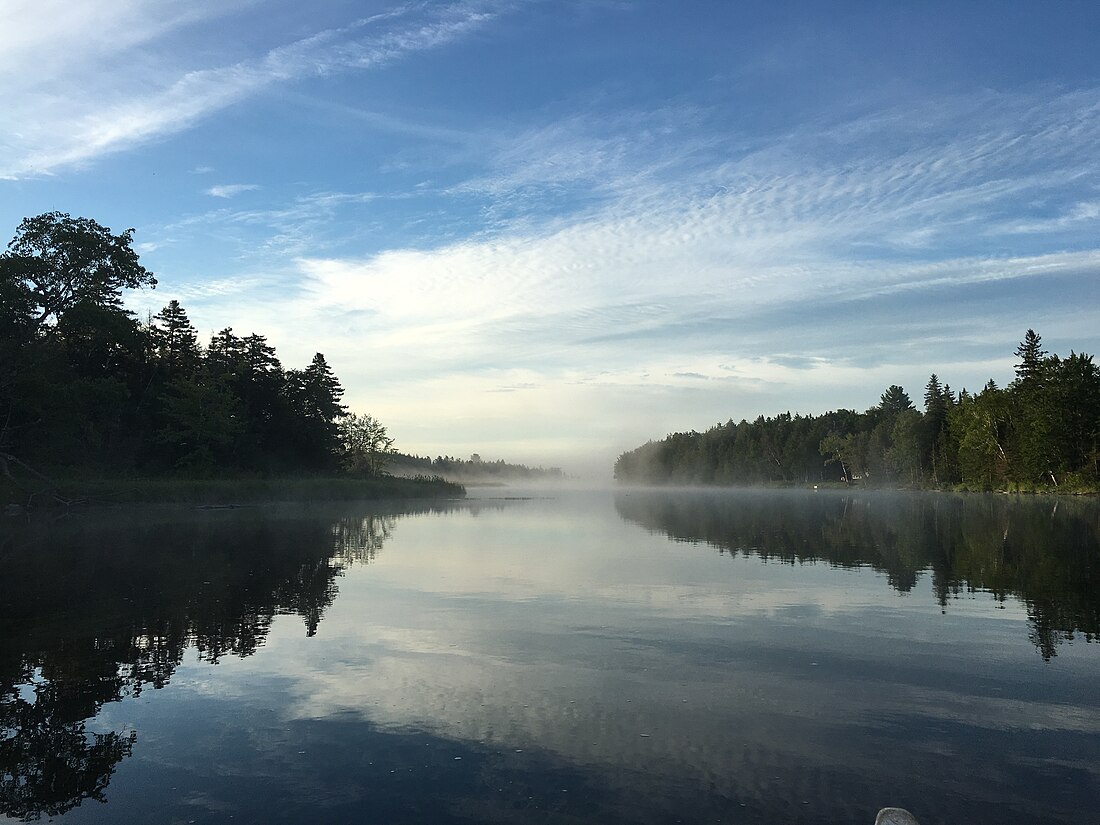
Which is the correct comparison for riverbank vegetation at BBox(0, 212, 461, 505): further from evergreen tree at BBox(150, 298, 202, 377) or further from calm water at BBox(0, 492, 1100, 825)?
calm water at BBox(0, 492, 1100, 825)

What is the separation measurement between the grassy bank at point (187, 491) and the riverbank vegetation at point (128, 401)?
14 centimetres

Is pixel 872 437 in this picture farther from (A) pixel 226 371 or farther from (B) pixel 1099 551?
(B) pixel 1099 551

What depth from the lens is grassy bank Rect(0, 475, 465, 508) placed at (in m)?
54.9

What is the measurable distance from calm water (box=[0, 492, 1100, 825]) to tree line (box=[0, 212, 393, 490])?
4246cm

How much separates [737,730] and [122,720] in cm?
786

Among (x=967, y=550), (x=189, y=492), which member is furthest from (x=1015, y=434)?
(x=189, y=492)

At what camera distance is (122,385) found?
68.2 m

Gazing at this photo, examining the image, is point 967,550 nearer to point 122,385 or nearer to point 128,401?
point 122,385

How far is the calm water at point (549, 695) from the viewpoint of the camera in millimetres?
7777

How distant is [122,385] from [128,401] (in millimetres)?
14358

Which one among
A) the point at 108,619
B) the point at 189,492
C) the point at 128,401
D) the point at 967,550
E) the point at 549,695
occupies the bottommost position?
the point at 108,619

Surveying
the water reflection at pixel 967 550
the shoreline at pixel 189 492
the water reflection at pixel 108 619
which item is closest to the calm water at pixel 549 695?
the water reflection at pixel 108 619

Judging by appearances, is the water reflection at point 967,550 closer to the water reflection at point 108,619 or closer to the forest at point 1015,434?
the water reflection at point 108,619

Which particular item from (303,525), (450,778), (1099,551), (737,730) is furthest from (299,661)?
(303,525)
